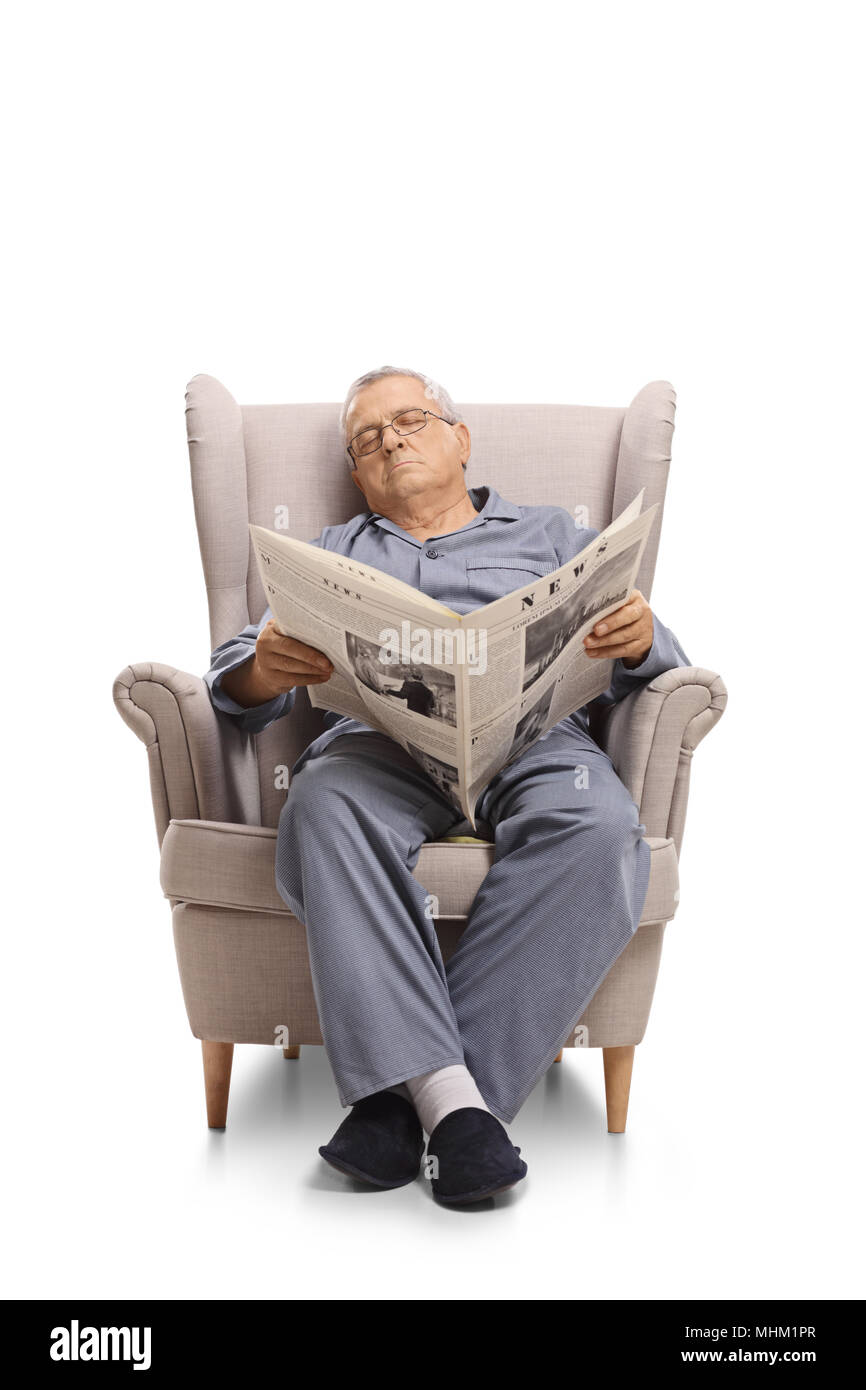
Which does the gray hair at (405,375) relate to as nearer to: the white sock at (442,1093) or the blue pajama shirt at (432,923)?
the blue pajama shirt at (432,923)

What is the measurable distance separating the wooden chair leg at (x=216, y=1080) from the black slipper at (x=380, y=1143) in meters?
0.30

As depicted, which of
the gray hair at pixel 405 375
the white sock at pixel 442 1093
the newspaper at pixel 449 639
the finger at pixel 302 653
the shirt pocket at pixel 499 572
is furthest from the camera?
the gray hair at pixel 405 375

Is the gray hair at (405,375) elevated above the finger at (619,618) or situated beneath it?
elevated above

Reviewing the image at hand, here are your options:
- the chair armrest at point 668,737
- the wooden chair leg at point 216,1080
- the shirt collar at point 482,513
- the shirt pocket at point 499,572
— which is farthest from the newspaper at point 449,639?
the wooden chair leg at point 216,1080

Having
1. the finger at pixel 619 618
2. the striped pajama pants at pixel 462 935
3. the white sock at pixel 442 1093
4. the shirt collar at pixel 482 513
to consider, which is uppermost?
the shirt collar at pixel 482 513

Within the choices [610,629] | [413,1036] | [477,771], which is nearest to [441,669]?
[477,771]

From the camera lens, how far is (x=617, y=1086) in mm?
2072

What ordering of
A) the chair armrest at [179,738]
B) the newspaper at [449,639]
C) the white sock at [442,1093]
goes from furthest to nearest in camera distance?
1. the chair armrest at [179,738]
2. the white sock at [442,1093]
3. the newspaper at [449,639]

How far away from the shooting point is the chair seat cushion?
1976 millimetres

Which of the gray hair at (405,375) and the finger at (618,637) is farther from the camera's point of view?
the gray hair at (405,375)

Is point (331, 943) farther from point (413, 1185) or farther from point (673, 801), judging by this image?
point (673, 801)

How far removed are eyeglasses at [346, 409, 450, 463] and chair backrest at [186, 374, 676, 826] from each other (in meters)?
0.19

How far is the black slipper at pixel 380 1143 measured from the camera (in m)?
1.81

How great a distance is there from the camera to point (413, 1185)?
1.85 meters
